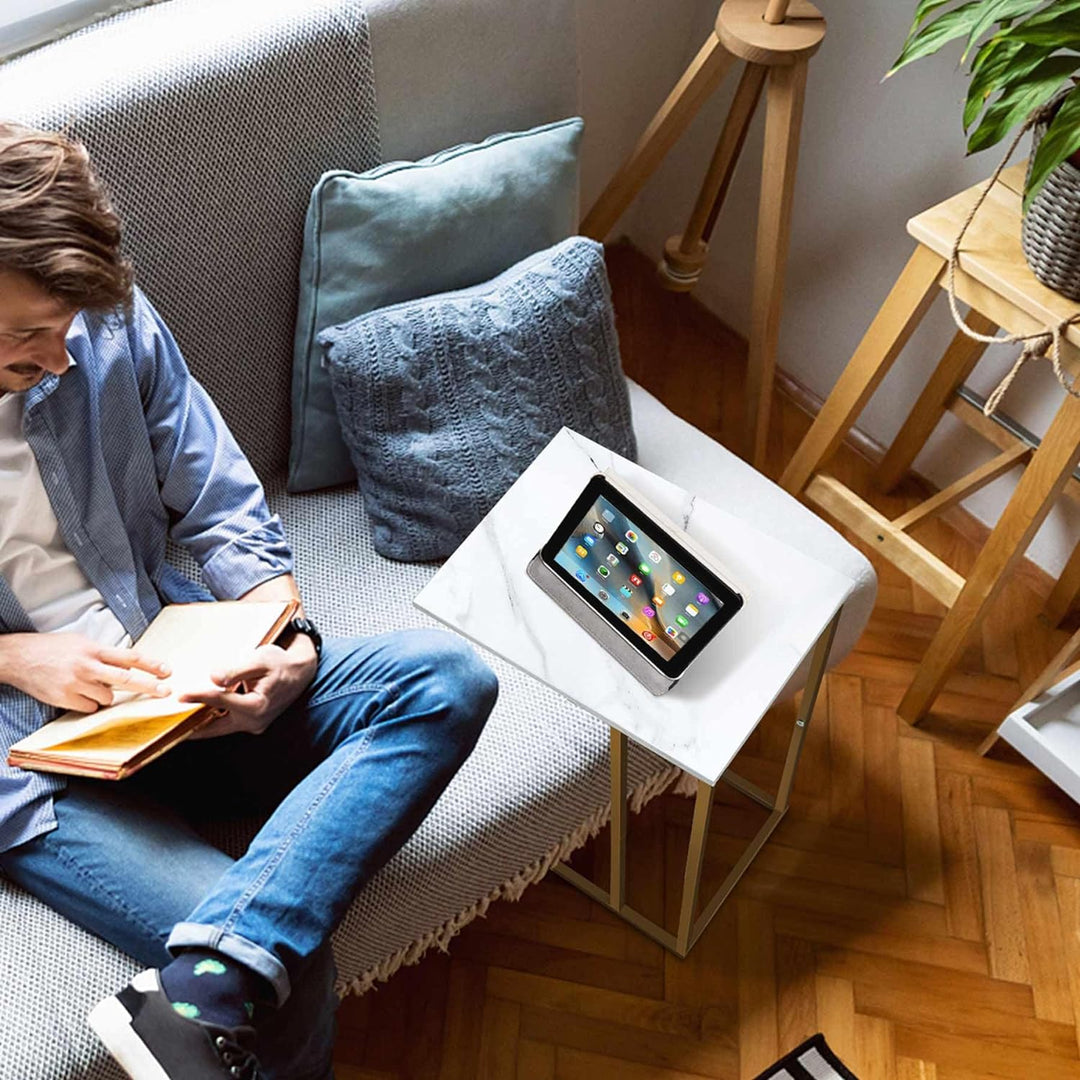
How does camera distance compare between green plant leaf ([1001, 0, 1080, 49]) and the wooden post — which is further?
the wooden post

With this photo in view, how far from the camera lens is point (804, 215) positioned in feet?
6.90

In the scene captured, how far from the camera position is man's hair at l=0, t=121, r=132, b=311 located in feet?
3.36

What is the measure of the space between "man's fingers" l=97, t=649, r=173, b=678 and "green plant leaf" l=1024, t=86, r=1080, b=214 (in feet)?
3.23

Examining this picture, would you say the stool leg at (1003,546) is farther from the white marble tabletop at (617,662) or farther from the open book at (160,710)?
the open book at (160,710)

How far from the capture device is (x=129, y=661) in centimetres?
117

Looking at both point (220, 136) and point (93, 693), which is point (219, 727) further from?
point (220, 136)

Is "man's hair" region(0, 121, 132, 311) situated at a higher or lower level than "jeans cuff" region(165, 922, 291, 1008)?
higher

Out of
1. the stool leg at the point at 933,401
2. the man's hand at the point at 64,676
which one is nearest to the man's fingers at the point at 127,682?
the man's hand at the point at 64,676

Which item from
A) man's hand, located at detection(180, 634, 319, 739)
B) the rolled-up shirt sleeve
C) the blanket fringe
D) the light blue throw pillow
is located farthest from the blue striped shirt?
the blanket fringe

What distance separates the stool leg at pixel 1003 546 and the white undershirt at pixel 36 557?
3.48ft

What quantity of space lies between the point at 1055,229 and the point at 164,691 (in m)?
1.04

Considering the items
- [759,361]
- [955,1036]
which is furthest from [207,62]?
[955,1036]

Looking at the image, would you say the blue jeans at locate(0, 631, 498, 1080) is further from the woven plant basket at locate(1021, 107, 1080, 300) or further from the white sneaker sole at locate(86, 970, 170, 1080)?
the woven plant basket at locate(1021, 107, 1080, 300)

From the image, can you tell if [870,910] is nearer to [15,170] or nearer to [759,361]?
[759,361]
